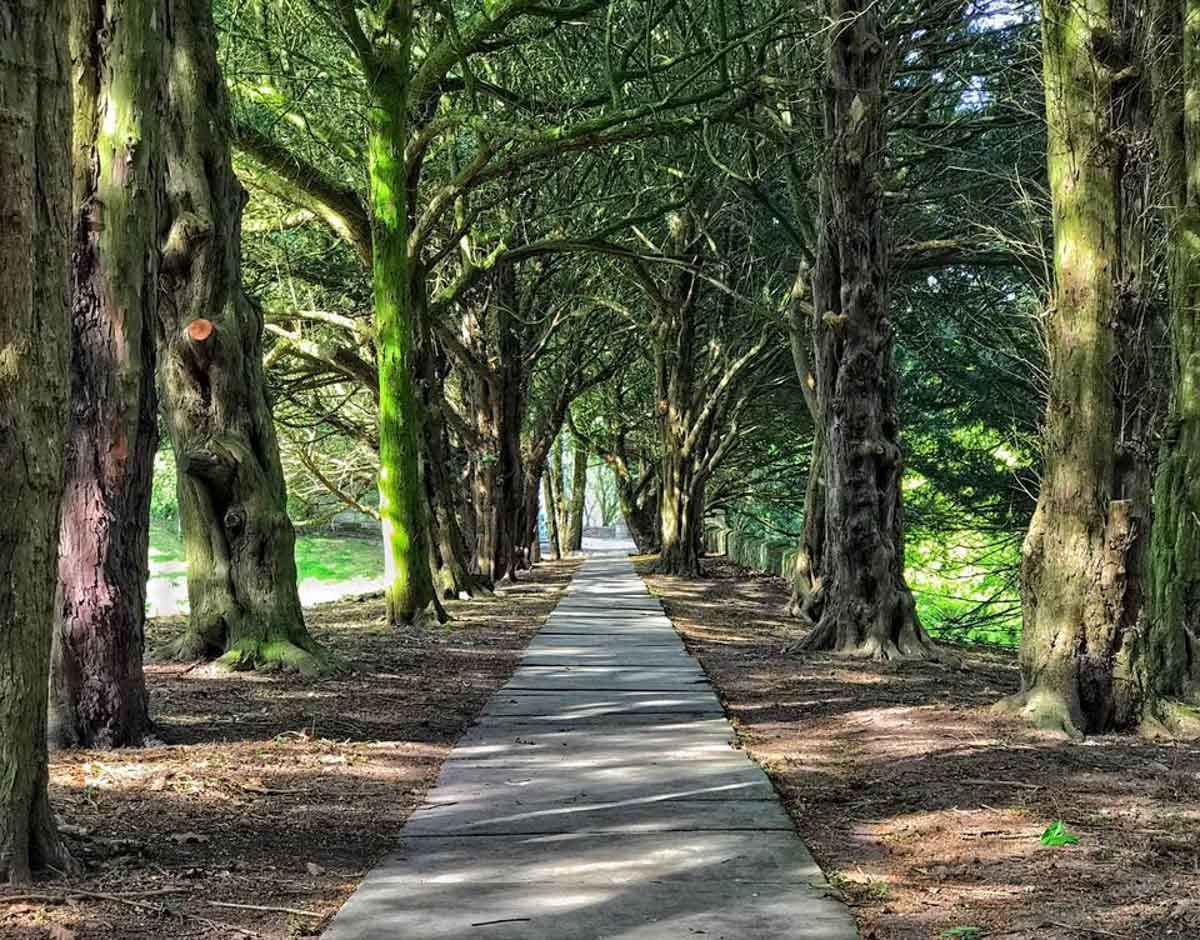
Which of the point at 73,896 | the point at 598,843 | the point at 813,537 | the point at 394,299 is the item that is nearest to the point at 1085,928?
the point at 598,843

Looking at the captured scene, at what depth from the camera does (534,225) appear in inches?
821

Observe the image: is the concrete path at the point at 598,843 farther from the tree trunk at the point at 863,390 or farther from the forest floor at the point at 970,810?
the tree trunk at the point at 863,390

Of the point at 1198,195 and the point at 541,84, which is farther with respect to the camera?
the point at 541,84

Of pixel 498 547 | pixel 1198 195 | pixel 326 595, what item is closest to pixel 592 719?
pixel 1198 195

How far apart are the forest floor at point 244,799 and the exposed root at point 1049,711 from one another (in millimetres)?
3451

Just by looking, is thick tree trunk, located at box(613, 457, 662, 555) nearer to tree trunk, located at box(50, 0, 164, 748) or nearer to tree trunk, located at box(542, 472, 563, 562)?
tree trunk, located at box(542, 472, 563, 562)

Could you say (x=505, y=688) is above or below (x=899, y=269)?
below

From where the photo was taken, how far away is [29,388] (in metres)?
4.37

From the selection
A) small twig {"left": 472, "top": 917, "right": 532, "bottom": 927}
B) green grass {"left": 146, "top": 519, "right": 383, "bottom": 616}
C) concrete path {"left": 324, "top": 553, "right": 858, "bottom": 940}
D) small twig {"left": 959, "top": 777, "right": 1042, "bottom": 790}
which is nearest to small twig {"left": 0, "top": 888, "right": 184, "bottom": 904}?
concrete path {"left": 324, "top": 553, "right": 858, "bottom": 940}

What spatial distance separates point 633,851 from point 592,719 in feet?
11.6

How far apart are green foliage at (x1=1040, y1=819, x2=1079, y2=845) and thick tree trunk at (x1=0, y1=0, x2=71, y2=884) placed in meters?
3.69

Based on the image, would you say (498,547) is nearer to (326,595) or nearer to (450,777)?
(326,595)

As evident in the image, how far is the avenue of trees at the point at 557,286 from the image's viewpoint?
6.93 meters

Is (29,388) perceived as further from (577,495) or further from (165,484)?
(577,495)
